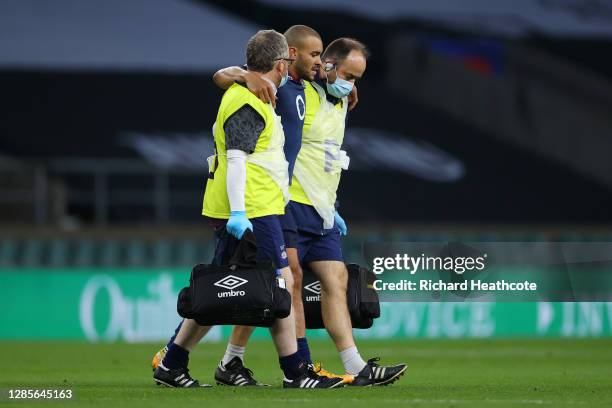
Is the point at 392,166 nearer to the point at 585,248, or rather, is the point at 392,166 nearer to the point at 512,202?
the point at 512,202

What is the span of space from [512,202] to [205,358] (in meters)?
11.8

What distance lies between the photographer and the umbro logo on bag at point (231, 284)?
7.64 metres

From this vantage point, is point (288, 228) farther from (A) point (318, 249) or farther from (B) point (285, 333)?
(B) point (285, 333)

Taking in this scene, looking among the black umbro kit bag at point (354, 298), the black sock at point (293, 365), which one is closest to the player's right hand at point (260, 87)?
the black umbro kit bag at point (354, 298)

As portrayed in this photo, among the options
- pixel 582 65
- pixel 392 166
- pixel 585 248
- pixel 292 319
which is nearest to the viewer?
pixel 292 319

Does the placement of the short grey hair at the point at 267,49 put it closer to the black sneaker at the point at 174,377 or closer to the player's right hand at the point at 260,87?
the player's right hand at the point at 260,87

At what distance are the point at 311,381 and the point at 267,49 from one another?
1.84 m

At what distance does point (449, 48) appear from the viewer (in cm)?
2542

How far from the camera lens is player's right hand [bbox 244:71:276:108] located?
7.84 m

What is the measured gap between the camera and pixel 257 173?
7910 mm

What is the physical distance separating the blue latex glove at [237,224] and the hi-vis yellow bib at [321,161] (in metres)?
0.76

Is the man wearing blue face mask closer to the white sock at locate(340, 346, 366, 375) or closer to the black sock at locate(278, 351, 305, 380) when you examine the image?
the white sock at locate(340, 346, 366, 375)

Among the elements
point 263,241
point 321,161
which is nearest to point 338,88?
point 321,161

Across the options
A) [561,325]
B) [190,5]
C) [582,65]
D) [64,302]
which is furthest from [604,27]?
[64,302]
